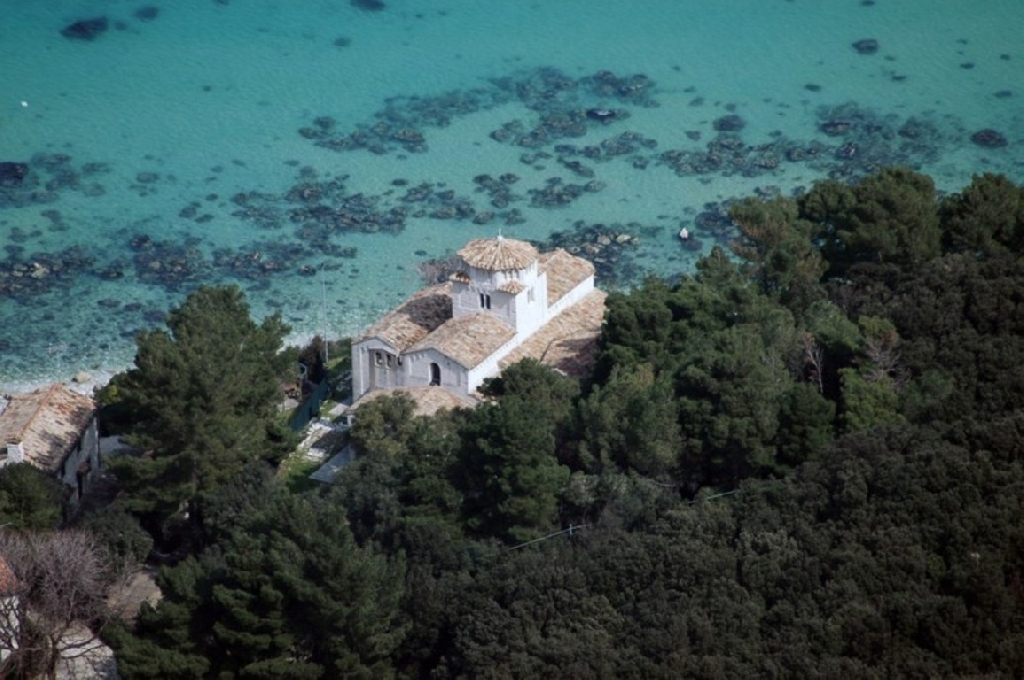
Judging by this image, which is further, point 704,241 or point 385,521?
point 704,241

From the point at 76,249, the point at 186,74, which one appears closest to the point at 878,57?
the point at 186,74

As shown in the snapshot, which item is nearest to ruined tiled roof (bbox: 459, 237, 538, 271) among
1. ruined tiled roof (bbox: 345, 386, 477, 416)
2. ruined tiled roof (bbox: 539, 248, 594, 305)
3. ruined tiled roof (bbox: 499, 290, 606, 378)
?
ruined tiled roof (bbox: 539, 248, 594, 305)

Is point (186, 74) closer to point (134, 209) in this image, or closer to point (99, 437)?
point (134, 209)

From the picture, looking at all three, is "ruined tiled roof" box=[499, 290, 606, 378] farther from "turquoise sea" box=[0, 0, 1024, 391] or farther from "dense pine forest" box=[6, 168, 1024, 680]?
"turquoise sea" box=[0, 0, 1024, 391]

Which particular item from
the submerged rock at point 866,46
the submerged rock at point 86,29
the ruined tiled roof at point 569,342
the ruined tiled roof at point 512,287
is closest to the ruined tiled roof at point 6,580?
the ruined tiled roof at point 569,342

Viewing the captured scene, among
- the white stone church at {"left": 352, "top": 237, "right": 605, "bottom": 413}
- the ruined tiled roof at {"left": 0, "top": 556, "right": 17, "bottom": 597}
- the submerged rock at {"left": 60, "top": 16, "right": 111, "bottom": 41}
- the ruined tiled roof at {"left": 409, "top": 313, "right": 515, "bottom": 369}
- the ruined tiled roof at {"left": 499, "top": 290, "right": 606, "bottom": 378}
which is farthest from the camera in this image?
the submerged rock at {"left": 60, "top": 16, "right": 111, "bottom": 41}
